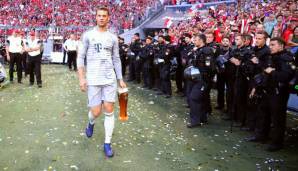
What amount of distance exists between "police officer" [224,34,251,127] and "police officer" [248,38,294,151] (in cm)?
Answer: 129

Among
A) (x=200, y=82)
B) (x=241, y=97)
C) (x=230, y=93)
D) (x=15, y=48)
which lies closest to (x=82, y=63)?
(x=200, y=82)

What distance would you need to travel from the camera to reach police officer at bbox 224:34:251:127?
8.87 metres

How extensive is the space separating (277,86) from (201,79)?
2.13 m

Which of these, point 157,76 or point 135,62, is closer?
point 157,76

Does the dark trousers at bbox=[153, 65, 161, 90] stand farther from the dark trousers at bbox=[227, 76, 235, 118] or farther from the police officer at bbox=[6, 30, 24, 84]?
A: the police officer at bbox=[6, 30, 24, 84]

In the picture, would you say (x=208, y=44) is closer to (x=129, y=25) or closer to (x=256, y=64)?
(x=256, y=64)

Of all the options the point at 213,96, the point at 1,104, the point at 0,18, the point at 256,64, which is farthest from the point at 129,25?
the point at 256,64

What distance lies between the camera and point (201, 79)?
9008mm

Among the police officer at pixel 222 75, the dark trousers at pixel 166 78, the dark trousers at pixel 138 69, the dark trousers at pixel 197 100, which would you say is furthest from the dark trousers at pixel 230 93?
the dark trousers at pixel 138 69

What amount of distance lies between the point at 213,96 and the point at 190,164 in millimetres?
7275

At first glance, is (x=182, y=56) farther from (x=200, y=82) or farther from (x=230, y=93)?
(x=200, y=82)

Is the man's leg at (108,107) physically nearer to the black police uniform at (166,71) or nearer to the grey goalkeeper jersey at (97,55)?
the grey goalkeeper jersey at (97,55)

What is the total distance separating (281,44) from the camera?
23.4 ft

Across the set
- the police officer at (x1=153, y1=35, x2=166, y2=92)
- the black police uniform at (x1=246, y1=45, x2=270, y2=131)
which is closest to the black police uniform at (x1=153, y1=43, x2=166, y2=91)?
the police officer at (x1=153, y1=35, x2=166, y2=92)
